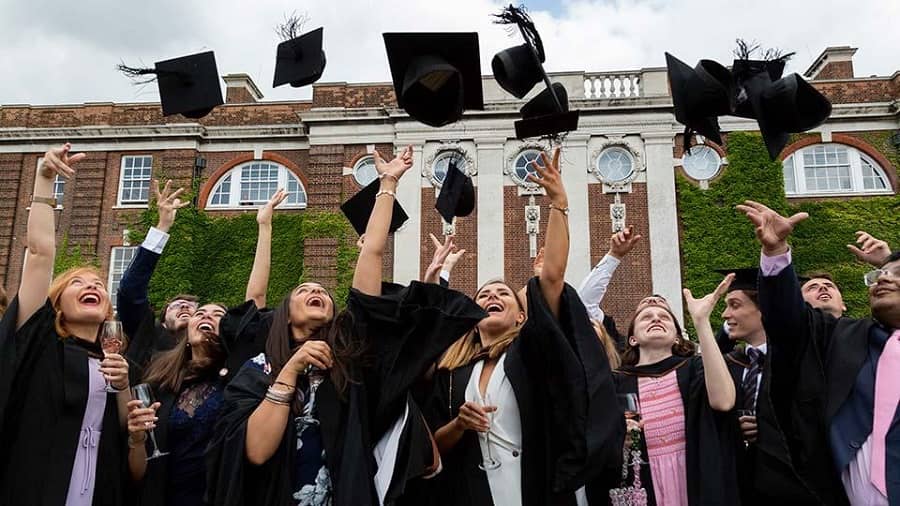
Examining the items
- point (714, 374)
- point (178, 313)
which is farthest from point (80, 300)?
point (714, 374)

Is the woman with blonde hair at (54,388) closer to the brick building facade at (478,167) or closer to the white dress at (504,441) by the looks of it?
the white dress at (504,441)

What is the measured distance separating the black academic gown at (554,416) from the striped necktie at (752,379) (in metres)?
0.82

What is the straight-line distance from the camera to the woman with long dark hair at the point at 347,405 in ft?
9.53

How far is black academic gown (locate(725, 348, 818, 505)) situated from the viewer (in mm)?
3133

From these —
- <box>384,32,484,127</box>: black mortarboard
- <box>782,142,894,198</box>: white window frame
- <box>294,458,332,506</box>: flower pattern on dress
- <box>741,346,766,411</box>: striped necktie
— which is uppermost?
<box>782,142,894,198</box>: white window frame

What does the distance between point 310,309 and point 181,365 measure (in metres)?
0.94

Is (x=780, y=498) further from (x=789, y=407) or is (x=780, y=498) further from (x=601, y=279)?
(x=601, y=279)

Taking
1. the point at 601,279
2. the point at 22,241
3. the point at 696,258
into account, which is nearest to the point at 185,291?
the point at 22,241

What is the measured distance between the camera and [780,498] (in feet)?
10.4

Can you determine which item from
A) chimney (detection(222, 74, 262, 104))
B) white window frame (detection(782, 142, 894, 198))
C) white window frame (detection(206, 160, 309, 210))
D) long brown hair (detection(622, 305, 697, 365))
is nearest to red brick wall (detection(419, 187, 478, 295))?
white window frame (detection(206, 160, 309, 210))

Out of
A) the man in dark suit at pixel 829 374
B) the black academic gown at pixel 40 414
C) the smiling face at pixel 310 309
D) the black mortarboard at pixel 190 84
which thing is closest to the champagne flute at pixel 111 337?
the black academic gown at pixel 40 414

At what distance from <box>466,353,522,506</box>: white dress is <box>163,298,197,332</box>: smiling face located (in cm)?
264

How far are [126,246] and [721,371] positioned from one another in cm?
1943

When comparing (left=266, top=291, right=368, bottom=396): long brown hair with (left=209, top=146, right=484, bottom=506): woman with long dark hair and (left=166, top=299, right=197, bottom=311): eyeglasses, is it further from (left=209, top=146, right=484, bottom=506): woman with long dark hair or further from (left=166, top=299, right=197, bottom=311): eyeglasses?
(left=166, top=299, right=197, bottom=311): eyeglasses
